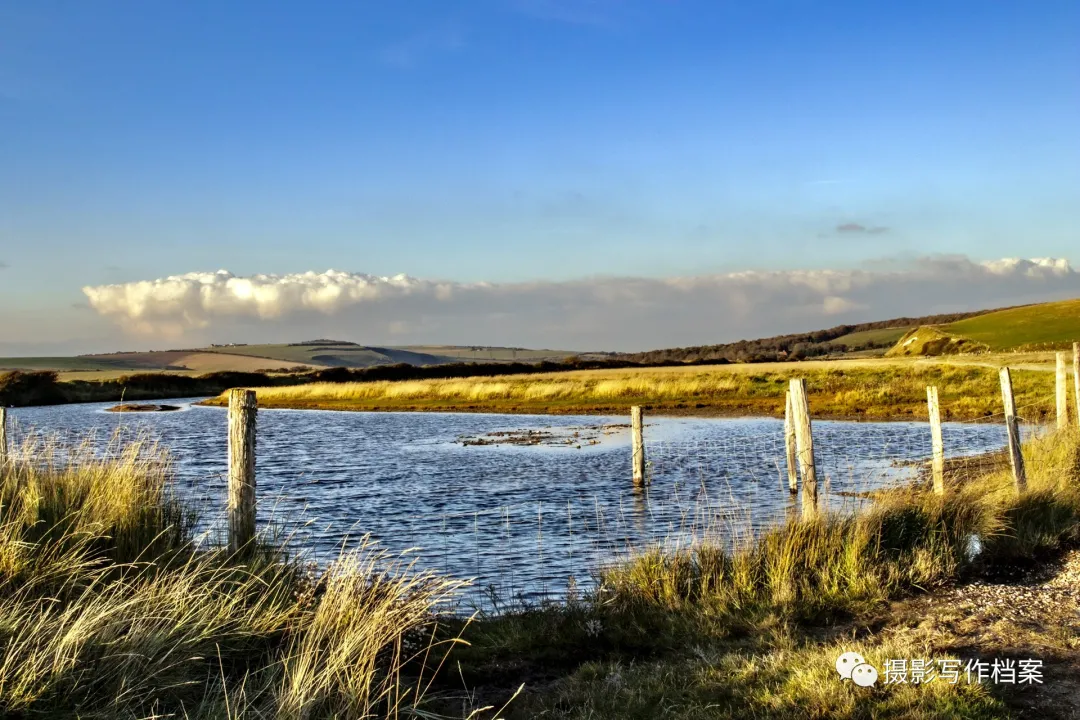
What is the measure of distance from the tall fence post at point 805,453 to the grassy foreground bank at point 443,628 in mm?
678

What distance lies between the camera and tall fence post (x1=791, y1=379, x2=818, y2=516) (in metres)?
10.2

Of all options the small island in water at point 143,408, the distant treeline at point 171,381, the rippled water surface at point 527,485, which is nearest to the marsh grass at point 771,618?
the rippled water surface at point 527,485

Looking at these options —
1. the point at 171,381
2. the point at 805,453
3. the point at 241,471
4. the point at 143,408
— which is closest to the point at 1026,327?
the point at 143,408

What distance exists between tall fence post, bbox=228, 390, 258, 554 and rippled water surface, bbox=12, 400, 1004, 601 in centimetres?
61

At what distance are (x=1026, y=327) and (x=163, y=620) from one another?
94.7 m

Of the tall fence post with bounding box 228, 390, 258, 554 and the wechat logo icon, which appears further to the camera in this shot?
the tall fence post with bounding box 228, 390, 258, 554

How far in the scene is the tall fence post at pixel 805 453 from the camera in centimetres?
1023

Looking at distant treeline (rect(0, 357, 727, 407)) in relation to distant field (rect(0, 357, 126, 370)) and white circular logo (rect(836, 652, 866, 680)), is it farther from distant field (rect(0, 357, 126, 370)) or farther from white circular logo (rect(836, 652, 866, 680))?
white circular logo (rect(836, 652, 866, 680))

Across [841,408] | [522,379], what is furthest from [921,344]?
[841,408]

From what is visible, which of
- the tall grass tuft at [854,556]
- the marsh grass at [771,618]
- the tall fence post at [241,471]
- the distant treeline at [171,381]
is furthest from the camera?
the distant treeline at [171,381]

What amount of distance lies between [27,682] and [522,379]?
187ft

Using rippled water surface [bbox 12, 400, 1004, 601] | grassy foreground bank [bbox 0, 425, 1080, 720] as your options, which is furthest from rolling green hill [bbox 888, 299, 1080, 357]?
grassy foreground bank [bbox 0, 425, 1080, 720]

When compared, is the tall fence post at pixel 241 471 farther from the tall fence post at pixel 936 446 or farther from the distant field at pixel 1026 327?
the distant field at pixel 1026 327

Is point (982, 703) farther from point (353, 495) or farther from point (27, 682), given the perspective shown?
point (353, 495)
